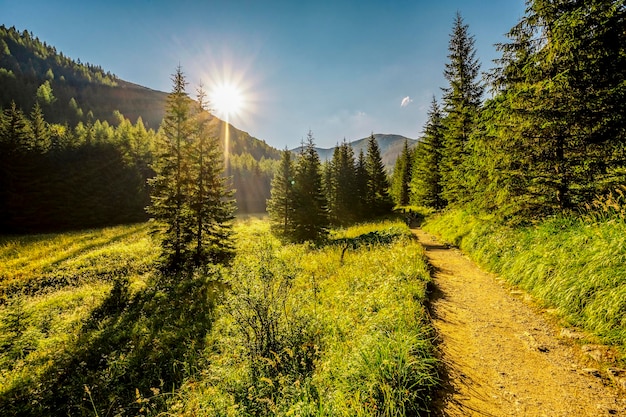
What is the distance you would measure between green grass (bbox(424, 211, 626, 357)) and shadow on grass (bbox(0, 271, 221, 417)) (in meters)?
8.23

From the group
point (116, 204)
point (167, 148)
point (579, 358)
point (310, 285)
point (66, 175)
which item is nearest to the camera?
point (579, 358)

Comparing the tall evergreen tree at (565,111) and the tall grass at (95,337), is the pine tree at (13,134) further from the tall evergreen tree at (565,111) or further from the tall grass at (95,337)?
the tall evergreen tree at (565,111)

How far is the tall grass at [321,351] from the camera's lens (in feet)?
11.5

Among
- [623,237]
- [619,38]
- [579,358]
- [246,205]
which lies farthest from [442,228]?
[246,205]

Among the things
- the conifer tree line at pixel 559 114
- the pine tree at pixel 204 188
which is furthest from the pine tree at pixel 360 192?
the conifer tree line at pixel 559 114

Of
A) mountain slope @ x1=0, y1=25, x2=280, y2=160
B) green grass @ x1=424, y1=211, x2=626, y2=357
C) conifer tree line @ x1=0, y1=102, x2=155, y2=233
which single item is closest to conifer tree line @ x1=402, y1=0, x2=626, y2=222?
green grass @ x1=424, y1=211, x2=626, y2=357

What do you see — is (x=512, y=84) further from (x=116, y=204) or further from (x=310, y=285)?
(x=116, y=204)

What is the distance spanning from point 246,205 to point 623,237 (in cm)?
9740

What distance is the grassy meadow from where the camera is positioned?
383 cm

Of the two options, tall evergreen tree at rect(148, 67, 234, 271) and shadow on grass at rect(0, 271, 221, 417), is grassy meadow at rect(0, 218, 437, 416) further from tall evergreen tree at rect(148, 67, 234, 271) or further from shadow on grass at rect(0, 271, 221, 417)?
tall evergreen tree at rect(148, 67, 234, 271)

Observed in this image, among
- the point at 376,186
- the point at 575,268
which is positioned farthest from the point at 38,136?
the point at 575,268

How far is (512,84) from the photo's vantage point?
35.0 feet

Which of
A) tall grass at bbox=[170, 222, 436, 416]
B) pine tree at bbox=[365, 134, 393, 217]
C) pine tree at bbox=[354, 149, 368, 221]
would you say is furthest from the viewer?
pine tree at bbox=[365, 134, 393, 217]

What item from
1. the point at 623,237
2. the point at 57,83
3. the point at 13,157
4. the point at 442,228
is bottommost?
the point at 442,228
